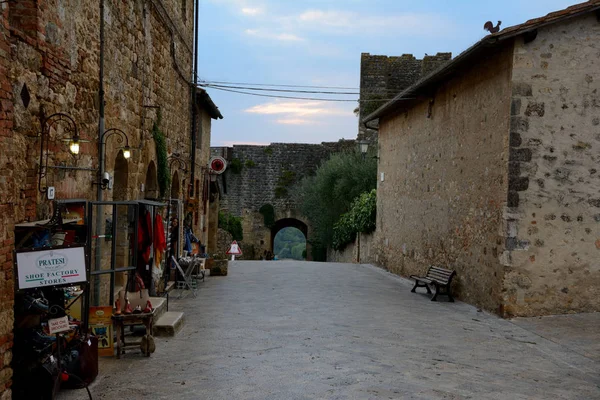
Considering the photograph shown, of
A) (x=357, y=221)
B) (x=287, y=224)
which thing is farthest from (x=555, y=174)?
(x=287, y=224)

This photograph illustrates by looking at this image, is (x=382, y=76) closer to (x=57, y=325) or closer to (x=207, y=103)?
(x=207, y=103)

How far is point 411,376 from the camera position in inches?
248

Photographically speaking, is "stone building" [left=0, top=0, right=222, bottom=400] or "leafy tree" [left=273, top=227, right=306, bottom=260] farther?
"leafy tree" [left=273, top=227, right=306, bottom=260]

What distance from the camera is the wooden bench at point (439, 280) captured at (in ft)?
38.0

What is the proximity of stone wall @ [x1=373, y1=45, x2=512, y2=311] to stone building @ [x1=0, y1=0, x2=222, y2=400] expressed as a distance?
567 centimetres

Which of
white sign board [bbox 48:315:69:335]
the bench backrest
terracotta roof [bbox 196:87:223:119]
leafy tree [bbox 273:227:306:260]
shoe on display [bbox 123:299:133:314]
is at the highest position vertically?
terracotta roof [bbox 196:87:223:119]

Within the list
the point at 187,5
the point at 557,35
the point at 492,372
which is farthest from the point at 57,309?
the point at 187,5

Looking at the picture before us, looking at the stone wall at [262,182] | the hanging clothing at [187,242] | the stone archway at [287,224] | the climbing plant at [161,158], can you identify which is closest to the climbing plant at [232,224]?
the stone wall at [262,182]

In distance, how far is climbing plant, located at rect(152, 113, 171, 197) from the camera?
37.9ft

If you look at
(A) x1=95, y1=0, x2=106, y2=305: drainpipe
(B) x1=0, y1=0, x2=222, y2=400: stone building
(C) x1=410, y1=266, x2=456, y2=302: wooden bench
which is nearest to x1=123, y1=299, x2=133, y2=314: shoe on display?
(A) x1=95, y1=0, x2=106, y2=305: drainpipe

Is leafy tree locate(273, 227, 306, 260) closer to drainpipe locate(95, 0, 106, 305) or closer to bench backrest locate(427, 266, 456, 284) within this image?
bench backrest locate(427, 266, 456, 284)

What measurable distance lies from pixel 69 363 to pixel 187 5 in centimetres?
1144

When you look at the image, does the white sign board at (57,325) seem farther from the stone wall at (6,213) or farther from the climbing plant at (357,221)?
the climbing plant at (357,221)

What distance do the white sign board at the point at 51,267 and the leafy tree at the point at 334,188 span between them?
67.0 feet
